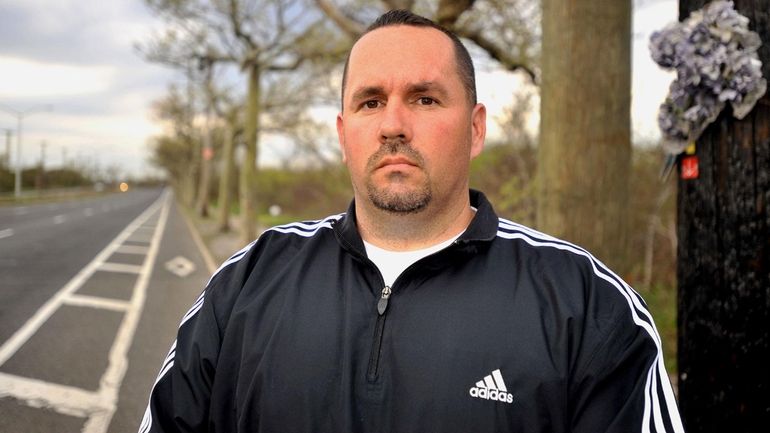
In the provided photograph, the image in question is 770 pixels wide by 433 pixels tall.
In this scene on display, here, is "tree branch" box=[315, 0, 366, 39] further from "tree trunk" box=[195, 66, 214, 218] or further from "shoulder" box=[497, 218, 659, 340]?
"tree trunk" box=[195, 66, 214, 218]

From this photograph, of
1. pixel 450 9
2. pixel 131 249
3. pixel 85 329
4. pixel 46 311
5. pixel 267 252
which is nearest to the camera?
pixel 267 252

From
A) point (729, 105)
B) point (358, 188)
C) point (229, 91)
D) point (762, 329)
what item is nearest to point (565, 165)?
point (729, 105)

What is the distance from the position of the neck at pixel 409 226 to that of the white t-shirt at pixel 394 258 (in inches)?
0.9

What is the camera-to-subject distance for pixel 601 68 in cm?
385

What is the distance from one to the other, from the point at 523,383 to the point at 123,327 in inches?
263

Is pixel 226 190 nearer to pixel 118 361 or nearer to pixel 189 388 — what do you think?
pixel 118 361

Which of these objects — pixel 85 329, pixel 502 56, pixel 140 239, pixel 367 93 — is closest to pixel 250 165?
pixel 140 239

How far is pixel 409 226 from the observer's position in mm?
2104

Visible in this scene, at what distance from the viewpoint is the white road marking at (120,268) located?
1210 centimetres

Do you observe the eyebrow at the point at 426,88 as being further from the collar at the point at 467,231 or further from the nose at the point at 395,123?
the collar at the point at 467,231

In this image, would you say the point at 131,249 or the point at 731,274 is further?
the point at 131,249

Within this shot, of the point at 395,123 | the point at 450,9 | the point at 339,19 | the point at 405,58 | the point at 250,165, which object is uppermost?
the point at 339,19

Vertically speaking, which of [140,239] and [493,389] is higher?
[493,389]

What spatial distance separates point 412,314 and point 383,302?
97mm
